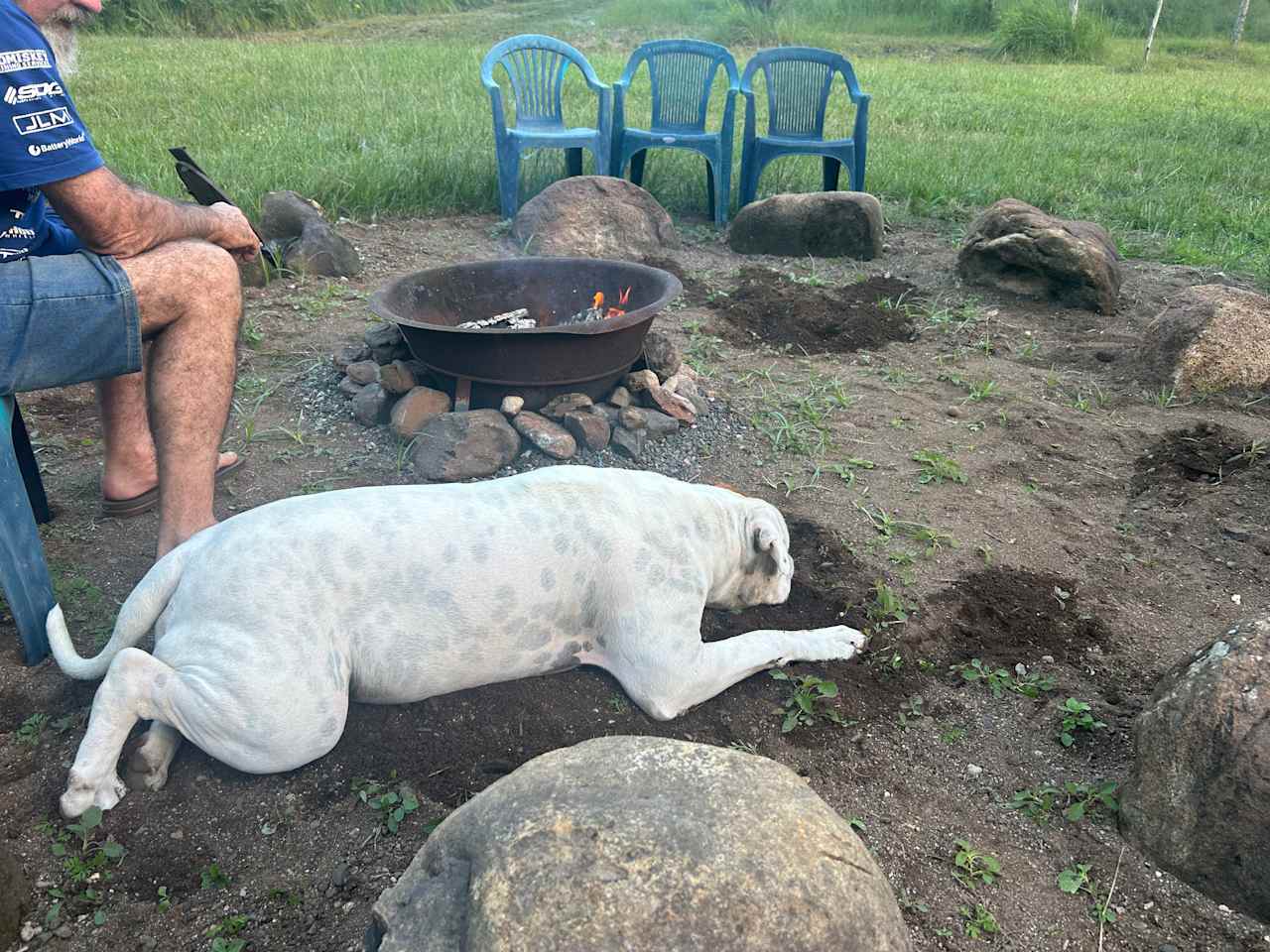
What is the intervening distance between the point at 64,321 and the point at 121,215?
0.40m

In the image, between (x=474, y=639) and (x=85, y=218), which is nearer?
(x=474, y=639)

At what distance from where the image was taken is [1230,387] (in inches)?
208

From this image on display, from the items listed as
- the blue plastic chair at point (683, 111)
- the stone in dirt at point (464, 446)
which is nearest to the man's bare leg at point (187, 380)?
the stone in dirt at point (464, 446)

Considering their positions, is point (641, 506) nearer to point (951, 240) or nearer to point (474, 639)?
point (474, 639)

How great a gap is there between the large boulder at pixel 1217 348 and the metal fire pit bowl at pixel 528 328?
2.81 m

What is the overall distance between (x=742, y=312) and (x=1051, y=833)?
4.27m

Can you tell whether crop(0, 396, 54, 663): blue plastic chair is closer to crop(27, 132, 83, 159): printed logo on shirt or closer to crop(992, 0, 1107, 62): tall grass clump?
crop(27, 132, 83, 159): printed logo on shirt

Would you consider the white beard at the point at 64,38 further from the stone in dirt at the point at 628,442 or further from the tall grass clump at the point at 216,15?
the tall grass clump at the point at 216,15

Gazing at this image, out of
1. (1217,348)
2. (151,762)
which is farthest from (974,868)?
(1217,348)

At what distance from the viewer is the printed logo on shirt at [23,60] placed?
2785 mm

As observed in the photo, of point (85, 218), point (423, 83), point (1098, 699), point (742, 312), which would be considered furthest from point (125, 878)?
point (423, 83)

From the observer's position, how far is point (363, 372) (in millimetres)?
4898

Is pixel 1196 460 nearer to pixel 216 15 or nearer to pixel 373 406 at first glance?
pixel 373 406

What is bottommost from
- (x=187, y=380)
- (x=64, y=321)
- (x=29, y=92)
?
(x=187, y=380)
